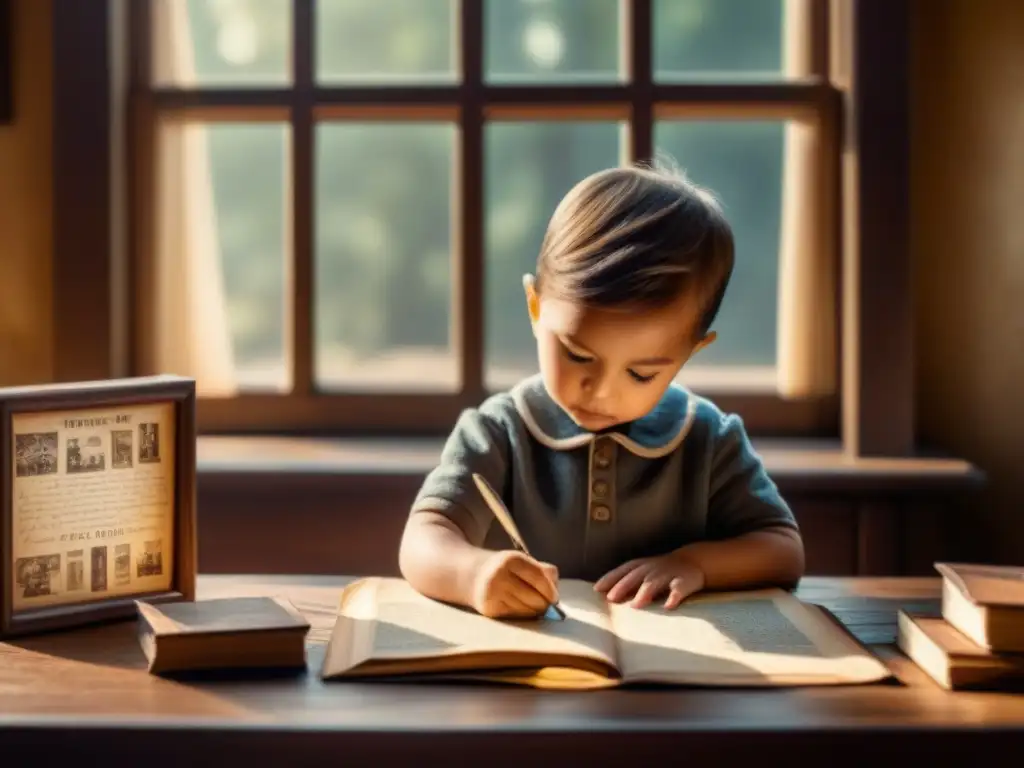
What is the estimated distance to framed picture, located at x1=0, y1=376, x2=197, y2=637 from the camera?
1.16 m

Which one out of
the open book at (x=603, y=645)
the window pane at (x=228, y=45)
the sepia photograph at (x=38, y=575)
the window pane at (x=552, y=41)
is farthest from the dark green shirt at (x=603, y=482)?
the window pane at (x=228, y=45)

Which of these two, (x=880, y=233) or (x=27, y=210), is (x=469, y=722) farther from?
(x=27, y=210)

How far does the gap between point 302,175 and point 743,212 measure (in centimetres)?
75

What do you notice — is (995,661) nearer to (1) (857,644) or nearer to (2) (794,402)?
(1) (857,644)

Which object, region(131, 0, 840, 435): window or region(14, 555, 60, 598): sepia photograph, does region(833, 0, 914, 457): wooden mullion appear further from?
region(14, 555, 60, 598): sepia photograph

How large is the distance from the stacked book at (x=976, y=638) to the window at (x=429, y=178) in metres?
0.96

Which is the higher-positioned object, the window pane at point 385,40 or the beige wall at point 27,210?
the window pane at point 385,40

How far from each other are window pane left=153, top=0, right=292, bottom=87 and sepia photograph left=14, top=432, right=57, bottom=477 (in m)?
1.07

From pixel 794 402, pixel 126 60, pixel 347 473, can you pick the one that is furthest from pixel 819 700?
pixel 126 60

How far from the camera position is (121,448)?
122 centimetres

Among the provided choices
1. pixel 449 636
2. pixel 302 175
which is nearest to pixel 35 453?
pixel 449 636

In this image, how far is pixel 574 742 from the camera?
0.90 m

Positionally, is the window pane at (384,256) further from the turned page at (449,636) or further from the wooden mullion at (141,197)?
the turned page at (449,636)

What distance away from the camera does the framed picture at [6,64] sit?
1.97m
